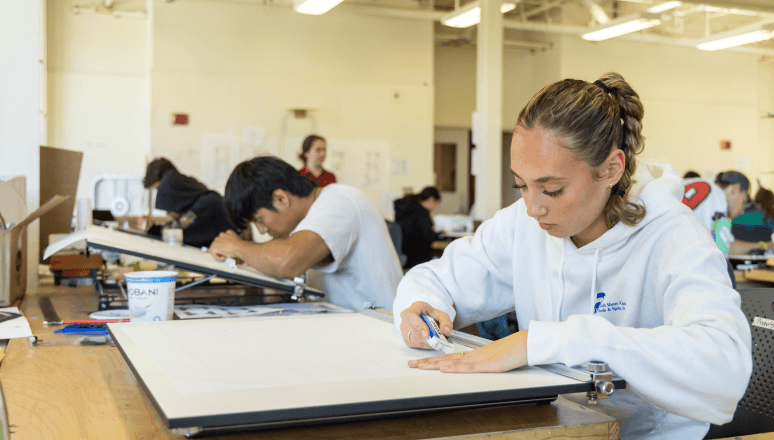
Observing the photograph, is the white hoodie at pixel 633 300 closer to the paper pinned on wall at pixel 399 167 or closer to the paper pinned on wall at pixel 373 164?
the paper pinned on wall at pixel 373 164

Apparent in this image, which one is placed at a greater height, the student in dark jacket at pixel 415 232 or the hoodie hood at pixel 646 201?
the hoodie hood at pixel 646 201

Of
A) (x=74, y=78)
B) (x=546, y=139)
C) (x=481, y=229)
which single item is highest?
(x=74, y=78)

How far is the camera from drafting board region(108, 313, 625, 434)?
0.67 meters

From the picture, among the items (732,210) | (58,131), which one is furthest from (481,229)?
(58,131)

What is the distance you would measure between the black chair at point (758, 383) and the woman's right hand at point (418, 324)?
20.9 inches

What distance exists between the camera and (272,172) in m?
2.07

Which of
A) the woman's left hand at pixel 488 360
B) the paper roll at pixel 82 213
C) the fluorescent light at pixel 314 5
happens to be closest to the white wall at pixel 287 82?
the fluorescent light at pixel 314 5

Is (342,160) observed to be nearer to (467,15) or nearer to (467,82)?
(467,15)

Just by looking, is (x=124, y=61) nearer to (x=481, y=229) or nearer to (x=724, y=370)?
Result: (x=481, y=229)

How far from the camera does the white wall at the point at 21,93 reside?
7.23 ft

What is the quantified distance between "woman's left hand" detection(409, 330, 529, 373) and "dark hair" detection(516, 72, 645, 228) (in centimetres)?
A: 35

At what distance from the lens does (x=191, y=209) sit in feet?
11.8

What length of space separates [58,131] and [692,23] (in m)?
7.47

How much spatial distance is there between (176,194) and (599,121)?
2975mm
